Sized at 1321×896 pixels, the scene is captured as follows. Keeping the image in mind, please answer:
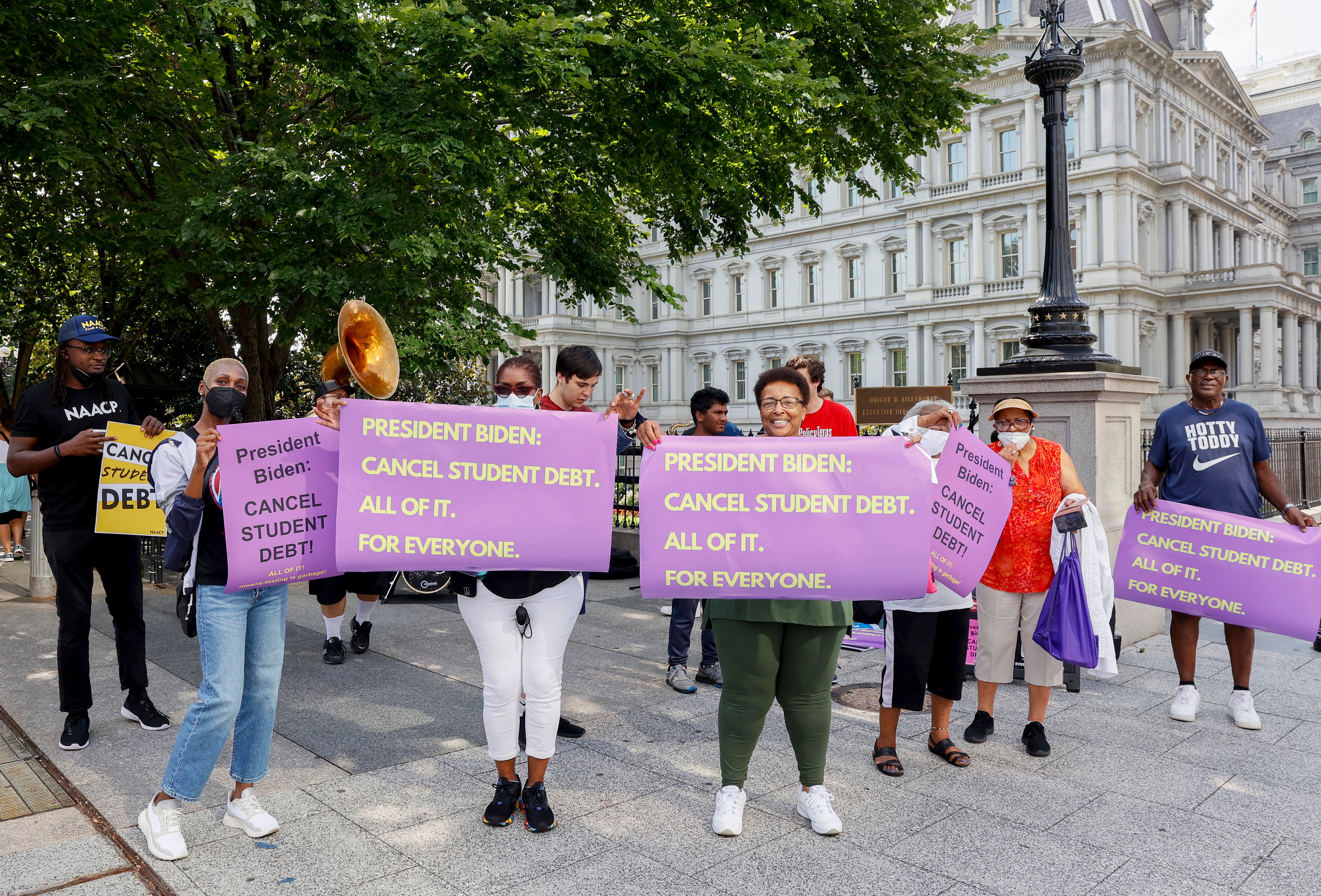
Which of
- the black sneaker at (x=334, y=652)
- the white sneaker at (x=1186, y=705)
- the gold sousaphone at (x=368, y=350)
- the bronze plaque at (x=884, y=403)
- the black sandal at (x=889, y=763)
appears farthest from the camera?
the bronze plaque at (x=884, y=403)

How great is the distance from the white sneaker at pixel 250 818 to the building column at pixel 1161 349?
51.9 metres

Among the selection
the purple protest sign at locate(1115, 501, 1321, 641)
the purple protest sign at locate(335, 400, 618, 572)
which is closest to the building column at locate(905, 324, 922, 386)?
the purple protest sign at locate(1115, 501, 1321, 641)

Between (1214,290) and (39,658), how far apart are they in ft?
173

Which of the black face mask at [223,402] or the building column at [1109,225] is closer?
the black face mask at [223,402]

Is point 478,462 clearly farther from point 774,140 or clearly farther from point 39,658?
point 774,140

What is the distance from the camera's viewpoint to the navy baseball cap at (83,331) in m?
5.18

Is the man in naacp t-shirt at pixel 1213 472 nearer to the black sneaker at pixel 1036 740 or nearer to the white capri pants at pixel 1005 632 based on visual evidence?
the white capri pants at pixel 1005 632

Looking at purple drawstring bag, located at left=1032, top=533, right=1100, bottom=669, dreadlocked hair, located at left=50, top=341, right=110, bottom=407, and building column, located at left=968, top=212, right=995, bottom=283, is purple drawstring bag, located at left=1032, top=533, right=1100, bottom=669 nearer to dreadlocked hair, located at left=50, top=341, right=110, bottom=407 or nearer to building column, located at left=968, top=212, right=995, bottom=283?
dreadlocked hair, located at left=50, top=341, right=110, bottom=407

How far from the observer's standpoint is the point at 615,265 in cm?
1256

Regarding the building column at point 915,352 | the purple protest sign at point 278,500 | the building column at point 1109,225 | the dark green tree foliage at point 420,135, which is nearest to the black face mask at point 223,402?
the purple protest sign at point 278,500

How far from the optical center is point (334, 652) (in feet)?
23.5

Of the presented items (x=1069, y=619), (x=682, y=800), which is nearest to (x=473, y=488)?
(x=682, y=800)

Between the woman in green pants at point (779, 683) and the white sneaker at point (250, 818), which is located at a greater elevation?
the woman in green pants at point (779, 683)

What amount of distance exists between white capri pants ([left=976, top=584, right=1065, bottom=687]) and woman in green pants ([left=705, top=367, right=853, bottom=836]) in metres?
1.68
